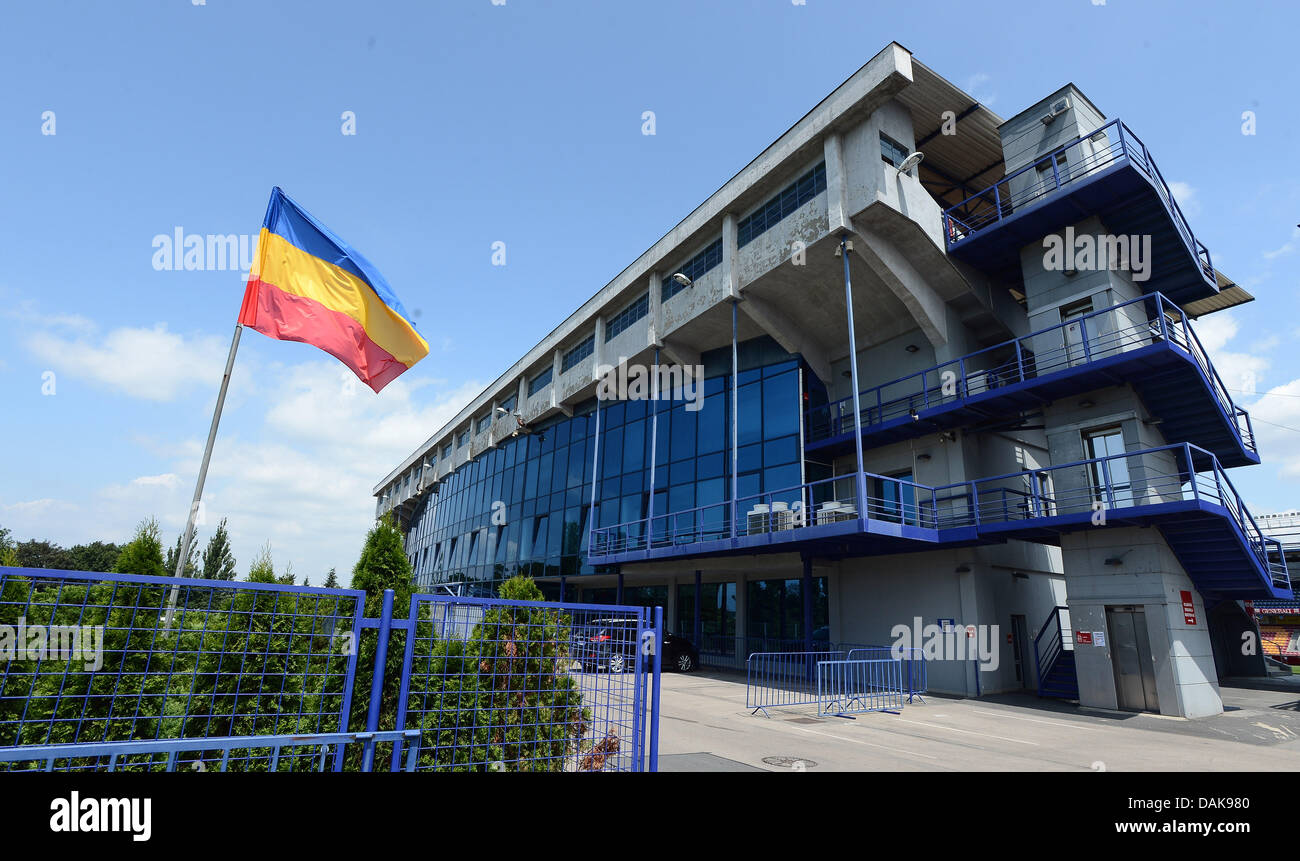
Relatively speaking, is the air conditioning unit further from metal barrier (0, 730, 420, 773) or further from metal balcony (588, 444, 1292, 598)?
metal barrier (0, 730, 420, 773)

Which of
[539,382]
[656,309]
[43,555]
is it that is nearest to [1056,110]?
[656,309]

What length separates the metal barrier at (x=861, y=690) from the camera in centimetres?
1309

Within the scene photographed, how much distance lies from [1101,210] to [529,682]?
A: 1762cm

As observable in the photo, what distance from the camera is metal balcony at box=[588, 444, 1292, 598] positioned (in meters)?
13.2

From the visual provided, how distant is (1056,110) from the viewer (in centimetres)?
1686

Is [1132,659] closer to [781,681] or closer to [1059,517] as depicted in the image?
[1059,517]

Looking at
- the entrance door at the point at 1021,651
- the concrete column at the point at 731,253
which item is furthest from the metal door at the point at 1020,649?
the concrete column at the point at 731,253

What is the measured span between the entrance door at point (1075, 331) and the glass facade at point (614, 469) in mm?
7517

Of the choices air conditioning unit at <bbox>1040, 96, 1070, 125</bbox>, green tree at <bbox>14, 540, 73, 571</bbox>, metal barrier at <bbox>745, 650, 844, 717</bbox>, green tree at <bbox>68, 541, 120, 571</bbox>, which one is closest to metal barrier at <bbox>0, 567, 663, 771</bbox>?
metal barrier at <bbox>745, 650, 844, 717</bbox>
